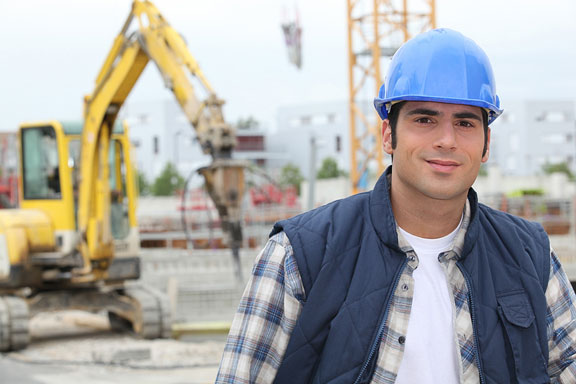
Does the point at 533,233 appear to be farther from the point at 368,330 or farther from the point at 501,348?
the point at 368,330

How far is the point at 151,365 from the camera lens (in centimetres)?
1068

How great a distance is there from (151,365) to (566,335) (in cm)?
901

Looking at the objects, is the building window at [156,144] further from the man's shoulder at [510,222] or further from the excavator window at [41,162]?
the man's shoulder at [510,222]

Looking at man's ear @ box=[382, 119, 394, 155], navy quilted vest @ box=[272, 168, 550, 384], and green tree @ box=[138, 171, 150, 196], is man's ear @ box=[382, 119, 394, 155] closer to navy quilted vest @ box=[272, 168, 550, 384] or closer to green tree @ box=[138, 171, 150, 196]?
navy quilted vest @ box=[272, 168, 550, 384]

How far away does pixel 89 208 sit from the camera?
12844 millimetres

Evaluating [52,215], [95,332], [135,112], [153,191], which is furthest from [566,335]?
[135,112]

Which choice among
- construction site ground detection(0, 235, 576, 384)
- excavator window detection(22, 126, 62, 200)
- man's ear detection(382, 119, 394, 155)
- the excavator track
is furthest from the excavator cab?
man's ear detection(382, 119, 394, 155)

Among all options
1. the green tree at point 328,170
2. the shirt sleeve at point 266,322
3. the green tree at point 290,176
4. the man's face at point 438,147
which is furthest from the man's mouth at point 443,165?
the green tree at point 328,170

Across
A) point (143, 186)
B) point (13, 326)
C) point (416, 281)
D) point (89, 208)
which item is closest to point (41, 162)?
point (89, 208)

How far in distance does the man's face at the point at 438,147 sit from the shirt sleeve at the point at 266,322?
1.16 feet

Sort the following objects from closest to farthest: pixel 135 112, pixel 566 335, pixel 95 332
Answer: pixel 566 335 → pixel 95 332 → pixel 135 112

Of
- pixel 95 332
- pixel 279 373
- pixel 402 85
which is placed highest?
pixel 402 85

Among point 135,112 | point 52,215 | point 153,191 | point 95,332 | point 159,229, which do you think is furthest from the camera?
point 135,112

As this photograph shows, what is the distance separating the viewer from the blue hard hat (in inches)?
80.7
